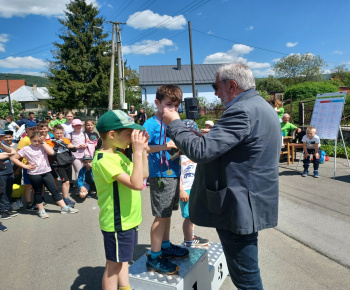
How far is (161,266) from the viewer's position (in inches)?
96.3

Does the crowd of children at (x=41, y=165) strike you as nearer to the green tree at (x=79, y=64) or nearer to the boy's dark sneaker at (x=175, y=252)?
the boy's dark sneaker at (x=175, y=252)

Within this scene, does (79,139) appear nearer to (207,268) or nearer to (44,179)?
(44,179)

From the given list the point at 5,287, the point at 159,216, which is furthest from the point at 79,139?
the point at 159,216

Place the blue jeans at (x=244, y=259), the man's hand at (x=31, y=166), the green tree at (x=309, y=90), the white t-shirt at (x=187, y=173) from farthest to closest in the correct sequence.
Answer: the green tree at (x=309, y=90), the man's hand at (x=31, y=166), the white t-shirt at (x=187, y=173), the blue jeans at (x=244, y=259)

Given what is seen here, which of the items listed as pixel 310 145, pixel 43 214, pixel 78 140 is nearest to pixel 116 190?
pixel 43 214

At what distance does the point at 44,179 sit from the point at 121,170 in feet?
11.7

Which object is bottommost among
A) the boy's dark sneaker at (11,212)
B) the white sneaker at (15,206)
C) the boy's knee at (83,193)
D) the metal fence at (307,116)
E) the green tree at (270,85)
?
the boy's dark sneaker at (11,212)

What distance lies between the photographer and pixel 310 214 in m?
4.75

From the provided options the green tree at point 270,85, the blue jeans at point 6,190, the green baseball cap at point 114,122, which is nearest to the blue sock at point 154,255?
the green baseball cap at point 114,122

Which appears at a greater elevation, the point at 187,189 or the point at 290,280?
the point at 187,189

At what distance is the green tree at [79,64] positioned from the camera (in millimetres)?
37438

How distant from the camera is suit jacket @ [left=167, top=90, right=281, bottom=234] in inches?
66.3

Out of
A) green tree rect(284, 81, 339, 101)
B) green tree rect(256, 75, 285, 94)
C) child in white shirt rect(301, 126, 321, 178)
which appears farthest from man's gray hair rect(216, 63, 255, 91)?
green tree rect(256, 75, 285, 94)

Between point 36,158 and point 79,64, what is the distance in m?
35.6
